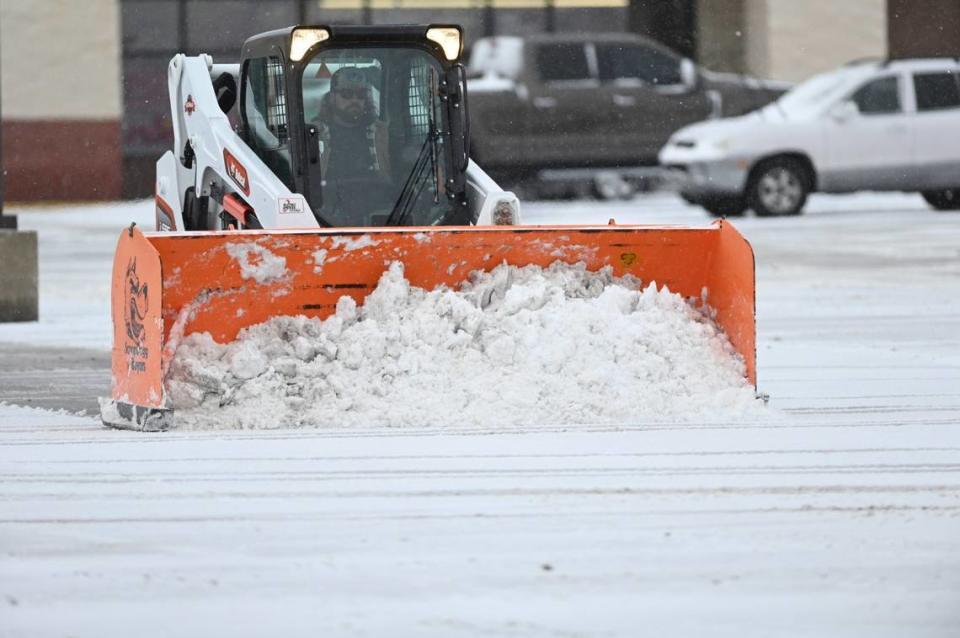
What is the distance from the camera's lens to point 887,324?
11.5 metres

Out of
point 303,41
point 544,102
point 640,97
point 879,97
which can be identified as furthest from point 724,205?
point 303,41

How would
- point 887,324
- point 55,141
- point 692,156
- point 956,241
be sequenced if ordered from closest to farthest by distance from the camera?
point 887,324 < point 956,241 < point 692,156 < point 55,141

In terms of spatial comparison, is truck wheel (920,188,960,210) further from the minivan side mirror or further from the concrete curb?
the concrete curb

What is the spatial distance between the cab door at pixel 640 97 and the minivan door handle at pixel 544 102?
2.49ft

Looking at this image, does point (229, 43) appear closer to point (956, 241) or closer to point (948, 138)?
point (948, 138)

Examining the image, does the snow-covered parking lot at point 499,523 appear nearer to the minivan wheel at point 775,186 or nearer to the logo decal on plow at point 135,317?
the logo decal on plow at point 135,317

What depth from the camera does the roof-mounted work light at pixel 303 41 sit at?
8.73m

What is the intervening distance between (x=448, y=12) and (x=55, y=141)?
6.18 metres

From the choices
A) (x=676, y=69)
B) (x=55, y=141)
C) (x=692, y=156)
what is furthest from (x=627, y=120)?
(x=55, y=141)

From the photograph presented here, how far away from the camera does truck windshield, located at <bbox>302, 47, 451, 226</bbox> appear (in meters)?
8.89

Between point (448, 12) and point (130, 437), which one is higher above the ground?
point (448, 12)

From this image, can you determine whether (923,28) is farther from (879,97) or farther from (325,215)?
(325,215)

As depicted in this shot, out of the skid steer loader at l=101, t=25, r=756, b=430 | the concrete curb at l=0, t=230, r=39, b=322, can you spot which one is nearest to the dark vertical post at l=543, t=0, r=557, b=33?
the concrete curb at l=0, t=230, r=39, b=322

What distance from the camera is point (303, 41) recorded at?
876 centimetres
